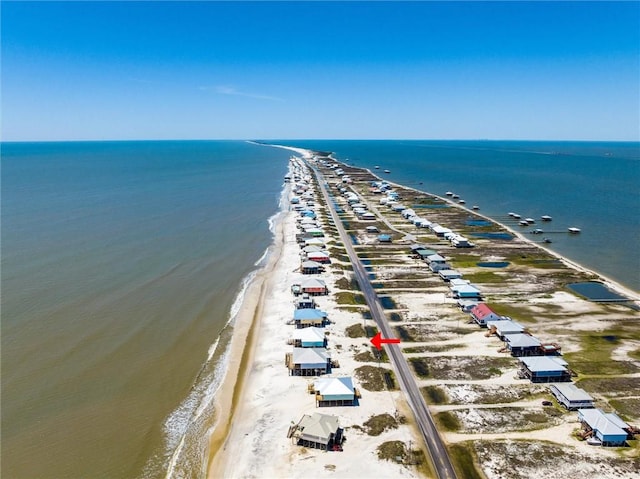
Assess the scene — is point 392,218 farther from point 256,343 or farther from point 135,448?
point 135,448

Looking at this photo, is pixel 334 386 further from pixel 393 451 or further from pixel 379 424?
pixel 393 451

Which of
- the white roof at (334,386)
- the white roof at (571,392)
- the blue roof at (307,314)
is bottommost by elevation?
the white roof at (334,386)

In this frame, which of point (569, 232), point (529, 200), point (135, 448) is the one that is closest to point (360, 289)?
point (135, 448)

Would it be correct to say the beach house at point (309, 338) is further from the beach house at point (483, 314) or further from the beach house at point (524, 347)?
the beach house at point (524, 347)

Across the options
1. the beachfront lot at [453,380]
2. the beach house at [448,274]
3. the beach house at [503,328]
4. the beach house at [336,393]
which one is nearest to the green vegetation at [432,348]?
the beachfront lot at [453,380]

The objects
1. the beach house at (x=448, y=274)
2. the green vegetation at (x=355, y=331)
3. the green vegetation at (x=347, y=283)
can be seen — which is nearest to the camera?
the green vegetation at (x=355, y=331)

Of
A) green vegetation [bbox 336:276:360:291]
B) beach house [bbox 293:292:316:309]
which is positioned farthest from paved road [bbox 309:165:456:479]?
beach house [bbox 293:292:316:309]

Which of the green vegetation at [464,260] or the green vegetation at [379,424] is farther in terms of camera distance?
the green vegetation at [464,260]
